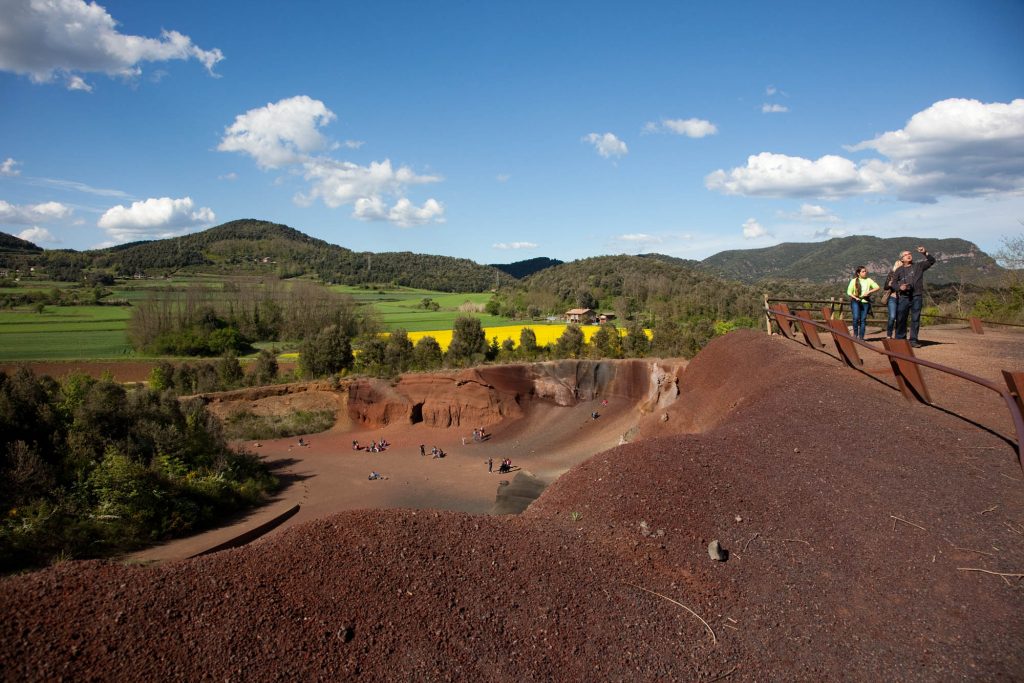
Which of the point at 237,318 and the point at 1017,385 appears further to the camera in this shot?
the point at 237,318

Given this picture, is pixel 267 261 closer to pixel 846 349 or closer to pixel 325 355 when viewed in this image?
pixel 325 355

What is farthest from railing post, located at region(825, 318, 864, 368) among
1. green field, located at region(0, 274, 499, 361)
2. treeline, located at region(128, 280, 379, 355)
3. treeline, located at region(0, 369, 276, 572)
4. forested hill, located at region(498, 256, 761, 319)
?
green field, located at region(0, 274, 499, 361)

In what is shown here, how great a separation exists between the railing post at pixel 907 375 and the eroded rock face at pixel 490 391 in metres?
19.8

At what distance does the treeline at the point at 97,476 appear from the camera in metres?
13.0

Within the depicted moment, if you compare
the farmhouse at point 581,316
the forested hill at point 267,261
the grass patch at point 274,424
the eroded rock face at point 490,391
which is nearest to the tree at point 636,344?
the eroded rock face at point 490,391

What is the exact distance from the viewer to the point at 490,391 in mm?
29641

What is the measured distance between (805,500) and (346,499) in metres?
16.8

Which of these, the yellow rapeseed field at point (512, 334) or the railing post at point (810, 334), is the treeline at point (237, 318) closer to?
the yellow rapeseed field at point (512, 334)

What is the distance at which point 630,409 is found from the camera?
2700cm

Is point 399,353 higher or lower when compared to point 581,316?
lower

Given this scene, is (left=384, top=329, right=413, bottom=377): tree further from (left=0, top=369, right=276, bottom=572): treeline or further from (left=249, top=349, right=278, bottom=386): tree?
Answer: (left=0, top=369, right=276, bottom=572): treeline

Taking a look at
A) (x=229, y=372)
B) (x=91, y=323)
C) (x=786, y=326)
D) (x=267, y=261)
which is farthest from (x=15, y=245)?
(x=786, y=326)

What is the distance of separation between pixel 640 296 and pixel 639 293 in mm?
A: 719

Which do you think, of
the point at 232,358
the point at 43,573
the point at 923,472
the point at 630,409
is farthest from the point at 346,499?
the point at 232,358
